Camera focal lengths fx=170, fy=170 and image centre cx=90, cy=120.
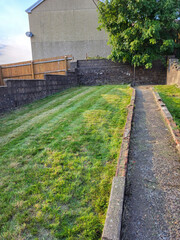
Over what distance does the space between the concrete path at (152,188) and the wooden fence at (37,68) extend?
7.53 m

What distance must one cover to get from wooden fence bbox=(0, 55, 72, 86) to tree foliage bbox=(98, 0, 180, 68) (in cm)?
359

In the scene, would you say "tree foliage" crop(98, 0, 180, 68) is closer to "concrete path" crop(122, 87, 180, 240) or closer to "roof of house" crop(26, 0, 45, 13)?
"roof of house" crop(26, 0, 45, 13)

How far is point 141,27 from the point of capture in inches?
378

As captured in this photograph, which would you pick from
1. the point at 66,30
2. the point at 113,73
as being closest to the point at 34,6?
the point at 66,30

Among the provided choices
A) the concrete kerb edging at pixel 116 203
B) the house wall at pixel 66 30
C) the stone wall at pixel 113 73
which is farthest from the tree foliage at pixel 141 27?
the concrete kerb edging at pixel 116 203

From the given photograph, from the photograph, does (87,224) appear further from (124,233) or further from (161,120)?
(161,120)

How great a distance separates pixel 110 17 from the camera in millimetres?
10930

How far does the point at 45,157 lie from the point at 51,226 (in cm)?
128

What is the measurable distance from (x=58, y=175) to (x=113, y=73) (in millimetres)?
10688

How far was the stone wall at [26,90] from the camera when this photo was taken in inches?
226

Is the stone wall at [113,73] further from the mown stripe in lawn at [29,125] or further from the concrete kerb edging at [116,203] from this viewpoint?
the concrete kerb edging at [116,203]

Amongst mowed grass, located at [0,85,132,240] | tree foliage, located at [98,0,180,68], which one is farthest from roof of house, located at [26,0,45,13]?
mowed grass, located at [0,85,132,240]

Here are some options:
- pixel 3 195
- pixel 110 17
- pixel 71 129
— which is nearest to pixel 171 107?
pixel 71 129

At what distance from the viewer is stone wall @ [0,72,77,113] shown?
5730 mm
